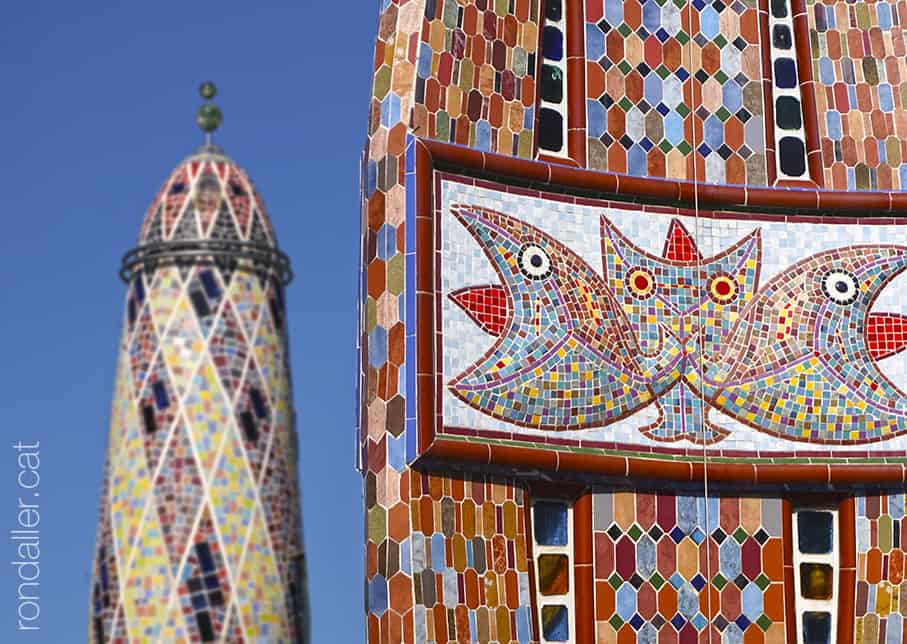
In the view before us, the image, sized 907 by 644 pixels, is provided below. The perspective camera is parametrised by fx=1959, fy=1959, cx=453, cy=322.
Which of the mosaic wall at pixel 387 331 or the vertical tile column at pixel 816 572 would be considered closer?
the mosaic wall at pixel 387 331

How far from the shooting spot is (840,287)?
928 cm

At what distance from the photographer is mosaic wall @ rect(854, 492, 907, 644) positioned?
8.96 metres

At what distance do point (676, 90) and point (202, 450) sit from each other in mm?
4582

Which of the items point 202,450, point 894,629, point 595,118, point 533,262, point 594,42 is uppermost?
point 594,42

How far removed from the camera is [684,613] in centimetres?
882

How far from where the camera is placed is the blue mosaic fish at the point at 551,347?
336 inches

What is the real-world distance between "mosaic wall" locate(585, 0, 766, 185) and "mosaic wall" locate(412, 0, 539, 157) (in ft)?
1.16

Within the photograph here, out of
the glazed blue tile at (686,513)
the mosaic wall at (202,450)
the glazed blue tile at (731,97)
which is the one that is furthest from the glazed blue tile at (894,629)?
the mosaic wall at (202,450)

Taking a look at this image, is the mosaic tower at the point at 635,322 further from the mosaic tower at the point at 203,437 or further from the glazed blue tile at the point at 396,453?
the mosaic tower at the point at 203,437

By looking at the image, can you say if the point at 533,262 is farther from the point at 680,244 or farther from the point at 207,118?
Result: the point at 207,118

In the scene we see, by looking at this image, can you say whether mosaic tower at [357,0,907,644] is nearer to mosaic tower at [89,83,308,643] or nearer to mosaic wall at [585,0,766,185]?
mosaic wall at [585,0,766,185]

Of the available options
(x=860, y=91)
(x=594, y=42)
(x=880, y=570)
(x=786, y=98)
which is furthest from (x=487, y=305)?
(x=860, y=91)

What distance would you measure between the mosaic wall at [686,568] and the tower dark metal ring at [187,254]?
5037mm

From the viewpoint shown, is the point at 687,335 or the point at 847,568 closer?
the point at 847,568
